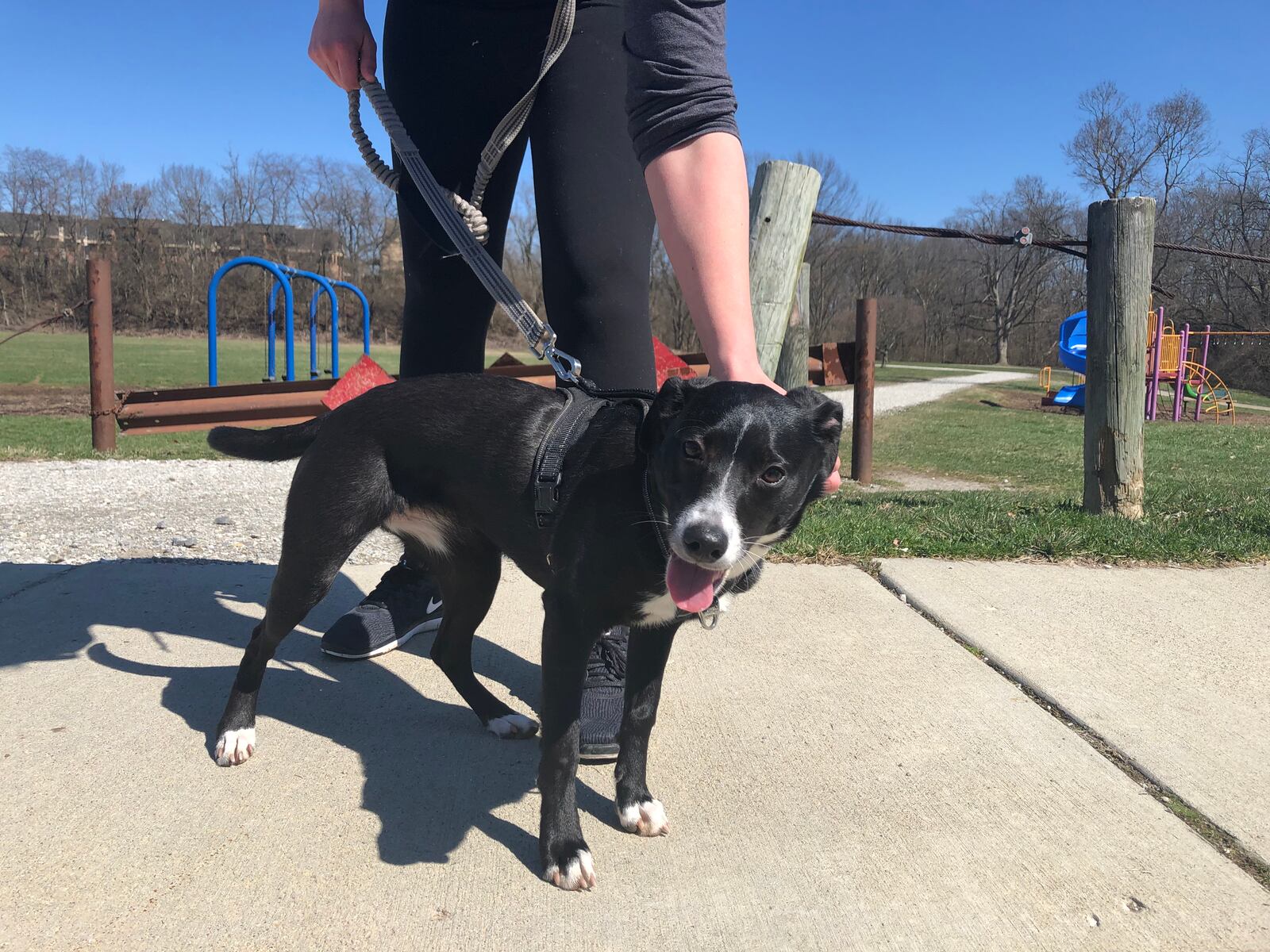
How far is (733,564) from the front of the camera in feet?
6.11

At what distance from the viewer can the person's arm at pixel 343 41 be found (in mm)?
2789

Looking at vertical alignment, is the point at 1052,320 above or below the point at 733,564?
above

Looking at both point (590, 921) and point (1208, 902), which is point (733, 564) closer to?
point (590, 921)

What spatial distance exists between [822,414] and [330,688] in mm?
1681

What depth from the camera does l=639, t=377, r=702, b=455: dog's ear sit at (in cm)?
196

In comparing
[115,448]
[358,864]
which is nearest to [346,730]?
[358,864]

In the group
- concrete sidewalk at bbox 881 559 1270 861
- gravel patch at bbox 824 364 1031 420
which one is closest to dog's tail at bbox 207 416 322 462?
concrete sidewalk at bbox 881 559 1270 861

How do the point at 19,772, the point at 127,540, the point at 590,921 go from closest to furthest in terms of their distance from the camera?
the point at 590,921 → the point at 19,772 → the point at 127,540

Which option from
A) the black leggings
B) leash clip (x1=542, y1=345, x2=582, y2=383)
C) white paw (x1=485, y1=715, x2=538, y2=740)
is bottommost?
white paw (x1=485, y1=715, x2=538, y2=740)

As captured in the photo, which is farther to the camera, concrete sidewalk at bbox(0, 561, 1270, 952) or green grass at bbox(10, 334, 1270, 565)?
green grass at bbox(10, 334, 1270, 565)

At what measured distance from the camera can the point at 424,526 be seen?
2.45m

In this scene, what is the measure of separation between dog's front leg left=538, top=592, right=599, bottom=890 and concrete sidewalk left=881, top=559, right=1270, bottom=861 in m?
1.35

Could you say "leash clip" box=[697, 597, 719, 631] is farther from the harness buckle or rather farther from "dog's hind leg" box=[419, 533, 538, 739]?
"dog's hind leg" box=[419, 533, 538, 739]

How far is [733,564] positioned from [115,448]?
829 cm
